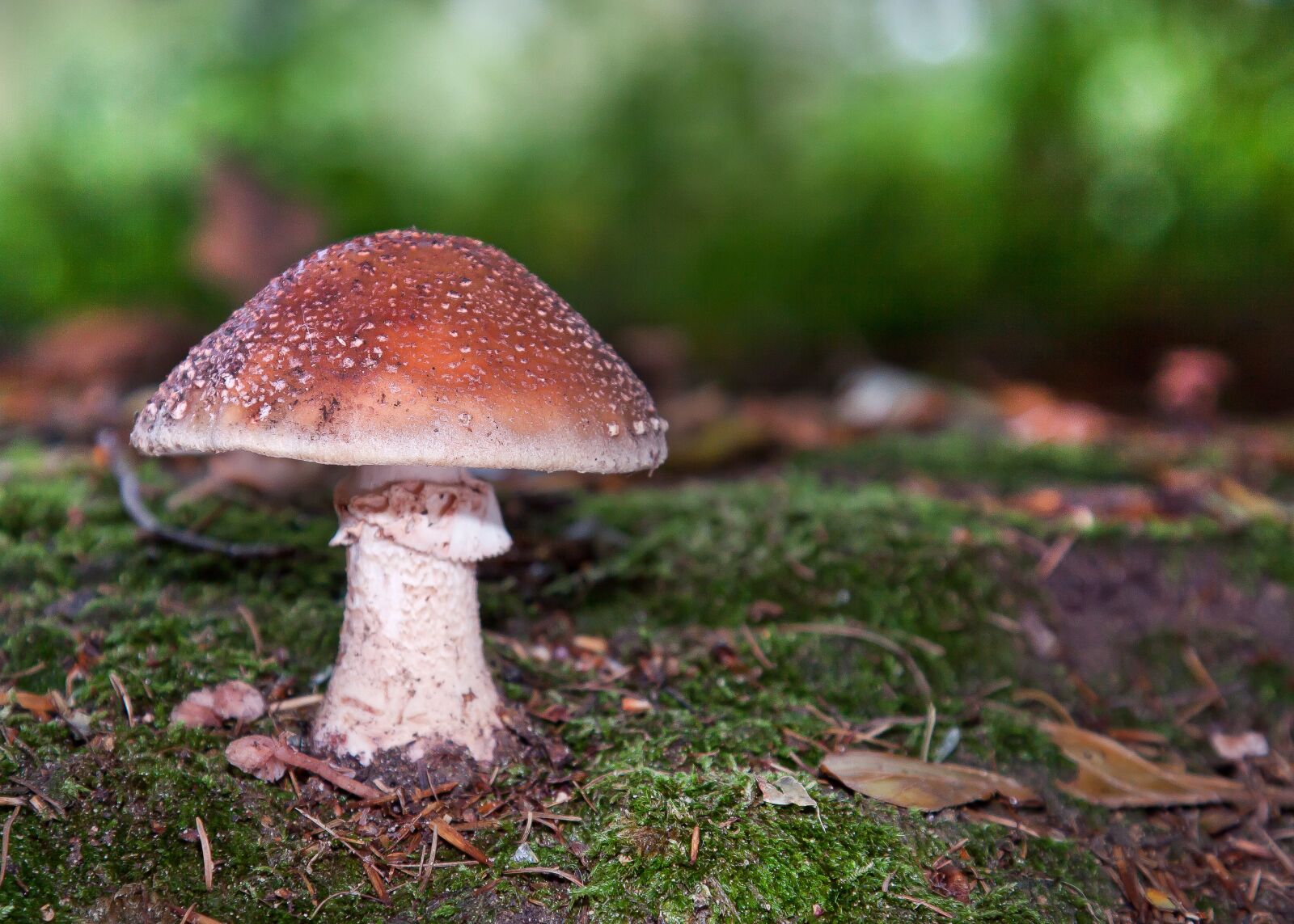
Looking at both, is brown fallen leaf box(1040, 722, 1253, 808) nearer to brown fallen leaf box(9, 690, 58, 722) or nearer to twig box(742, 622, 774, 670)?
twig box(742, 622, 774, 670)

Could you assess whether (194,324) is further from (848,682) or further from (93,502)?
(848,682)

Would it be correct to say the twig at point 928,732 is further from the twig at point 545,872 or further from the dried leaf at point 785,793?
the twig at point 545,872

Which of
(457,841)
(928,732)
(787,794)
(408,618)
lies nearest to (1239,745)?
(928,732)

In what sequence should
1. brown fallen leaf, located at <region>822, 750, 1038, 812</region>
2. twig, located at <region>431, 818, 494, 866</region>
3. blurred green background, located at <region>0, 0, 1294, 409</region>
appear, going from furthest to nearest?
blurred green background, located at <region>0, 0, 1294, 409</region>, brown fallen leaf, located at <region>822, 750, 1038, 812</region>, twig, located at <region>431, 818, 494, 866</region>

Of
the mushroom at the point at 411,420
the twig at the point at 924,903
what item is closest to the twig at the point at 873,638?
the twig at the point at 924,903

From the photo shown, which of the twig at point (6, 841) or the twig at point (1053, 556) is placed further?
the twig at point (1053, 556)

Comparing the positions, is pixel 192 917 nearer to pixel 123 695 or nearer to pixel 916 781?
pixel 123 695

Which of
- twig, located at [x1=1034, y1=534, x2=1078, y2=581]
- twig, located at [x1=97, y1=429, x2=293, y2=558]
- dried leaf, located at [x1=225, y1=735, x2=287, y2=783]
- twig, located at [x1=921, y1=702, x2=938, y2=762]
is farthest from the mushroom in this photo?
twig, located at [x1=1034, y1=534, x2=1078, y2=581]

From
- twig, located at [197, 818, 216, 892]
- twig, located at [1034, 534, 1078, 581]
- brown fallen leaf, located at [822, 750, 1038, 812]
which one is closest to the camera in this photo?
twig, located at [197, 818, 216, 892]
